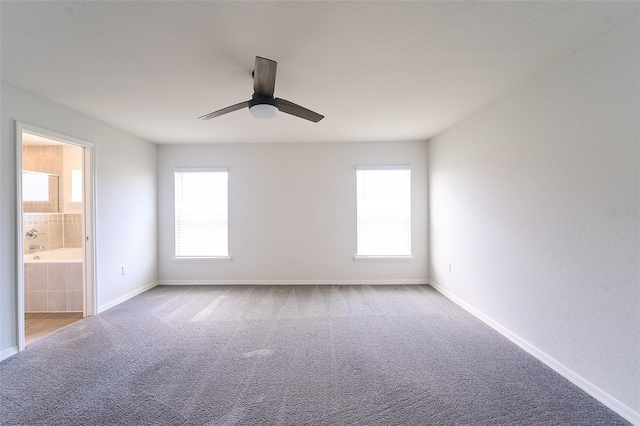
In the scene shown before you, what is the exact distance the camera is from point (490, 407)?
5.56 ft

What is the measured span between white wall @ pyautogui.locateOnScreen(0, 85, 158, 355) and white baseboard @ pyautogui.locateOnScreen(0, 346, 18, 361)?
2 cm

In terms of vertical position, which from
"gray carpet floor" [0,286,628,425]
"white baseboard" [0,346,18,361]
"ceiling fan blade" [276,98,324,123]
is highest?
"ceiling fan blade" [276,98,324,123]

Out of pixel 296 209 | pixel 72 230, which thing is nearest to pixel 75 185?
pixel 72 230

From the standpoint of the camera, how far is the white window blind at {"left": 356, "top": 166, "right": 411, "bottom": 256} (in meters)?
4.40

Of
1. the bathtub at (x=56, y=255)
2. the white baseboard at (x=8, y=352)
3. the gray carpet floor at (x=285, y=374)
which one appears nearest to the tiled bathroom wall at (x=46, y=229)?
the bathtub at (x=56, y=255)

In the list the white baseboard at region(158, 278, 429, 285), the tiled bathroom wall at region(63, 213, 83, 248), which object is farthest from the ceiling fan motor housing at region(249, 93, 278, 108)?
the tiled bathroom wall at region(63, 213, 83, 248)

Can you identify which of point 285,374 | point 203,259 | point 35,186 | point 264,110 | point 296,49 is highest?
point 296,49

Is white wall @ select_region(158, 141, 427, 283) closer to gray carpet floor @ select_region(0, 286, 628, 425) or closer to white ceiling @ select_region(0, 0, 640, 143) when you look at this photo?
gray carpet floor @ select_region(0, 286, 628, 425)

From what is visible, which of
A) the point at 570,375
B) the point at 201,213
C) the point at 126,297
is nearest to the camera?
the point at 570,375

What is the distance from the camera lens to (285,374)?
79.7 inches

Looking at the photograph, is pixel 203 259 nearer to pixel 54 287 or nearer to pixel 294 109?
pixel 54 287

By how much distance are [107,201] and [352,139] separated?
3.62 meters

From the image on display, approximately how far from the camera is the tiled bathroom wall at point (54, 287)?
3.32m

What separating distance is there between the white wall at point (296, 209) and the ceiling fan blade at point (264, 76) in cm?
240
